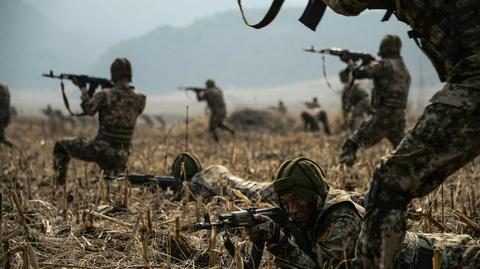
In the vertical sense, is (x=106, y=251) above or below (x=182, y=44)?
below

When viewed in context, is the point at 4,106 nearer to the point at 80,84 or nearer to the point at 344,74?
the point at 80,84

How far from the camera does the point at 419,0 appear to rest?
2.11m

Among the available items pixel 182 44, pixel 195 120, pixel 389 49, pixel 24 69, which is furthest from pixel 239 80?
pixel 389 49

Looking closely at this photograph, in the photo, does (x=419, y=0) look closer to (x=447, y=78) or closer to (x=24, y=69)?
(x=447, y=78)

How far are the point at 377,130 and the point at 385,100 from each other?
1.26 ft

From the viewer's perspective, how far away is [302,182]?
273cm

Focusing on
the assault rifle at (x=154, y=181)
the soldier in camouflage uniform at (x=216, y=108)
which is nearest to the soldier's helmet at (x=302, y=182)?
the assault rifle at (x=154, y=181)

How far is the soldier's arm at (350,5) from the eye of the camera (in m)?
2.22

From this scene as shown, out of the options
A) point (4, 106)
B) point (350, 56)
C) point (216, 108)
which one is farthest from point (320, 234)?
point (216, 108)

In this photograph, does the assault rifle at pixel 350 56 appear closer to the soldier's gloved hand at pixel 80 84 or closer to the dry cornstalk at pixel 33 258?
the soldier's gloved hand at pixel 80 84

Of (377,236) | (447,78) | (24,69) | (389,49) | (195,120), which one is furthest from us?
(24,69)

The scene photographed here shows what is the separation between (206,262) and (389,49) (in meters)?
4.36

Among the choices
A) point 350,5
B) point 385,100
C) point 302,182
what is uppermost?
point 350,5

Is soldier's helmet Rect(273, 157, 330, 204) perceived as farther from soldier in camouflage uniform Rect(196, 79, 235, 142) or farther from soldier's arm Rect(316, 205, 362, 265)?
soldier in camouflage uniform Rect(196, 79, 235, 142)
